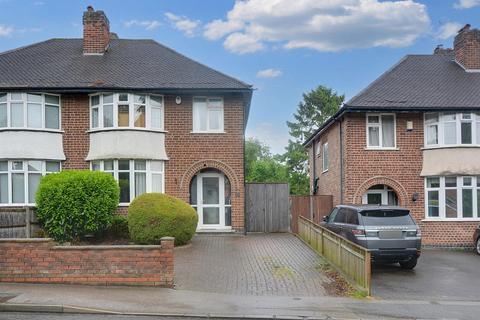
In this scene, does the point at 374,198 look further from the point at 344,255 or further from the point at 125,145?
the point at 125,145

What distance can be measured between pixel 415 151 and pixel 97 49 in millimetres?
14283

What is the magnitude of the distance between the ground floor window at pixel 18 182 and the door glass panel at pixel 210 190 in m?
6.51

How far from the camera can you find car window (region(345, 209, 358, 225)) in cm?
1320

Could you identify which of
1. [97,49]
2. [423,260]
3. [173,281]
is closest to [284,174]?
[97,49]

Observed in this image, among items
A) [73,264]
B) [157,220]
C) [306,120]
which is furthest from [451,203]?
[306,120]

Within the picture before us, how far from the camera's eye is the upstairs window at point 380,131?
64.4ft

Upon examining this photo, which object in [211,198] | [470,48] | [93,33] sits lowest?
[211,198]

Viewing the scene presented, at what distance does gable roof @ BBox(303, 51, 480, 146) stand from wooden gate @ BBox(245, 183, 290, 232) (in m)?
3.91

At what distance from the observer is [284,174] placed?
57.7 metres

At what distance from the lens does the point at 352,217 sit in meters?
13.5

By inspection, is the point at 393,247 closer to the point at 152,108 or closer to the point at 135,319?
the point at 135,319

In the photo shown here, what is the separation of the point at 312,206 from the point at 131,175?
7955 millimetres

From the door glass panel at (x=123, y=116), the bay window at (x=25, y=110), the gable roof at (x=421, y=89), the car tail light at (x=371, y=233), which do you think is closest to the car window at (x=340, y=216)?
Result: the car tail light at (x=371, y=233)

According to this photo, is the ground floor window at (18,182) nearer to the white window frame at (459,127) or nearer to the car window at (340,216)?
the car window at (340,216)
